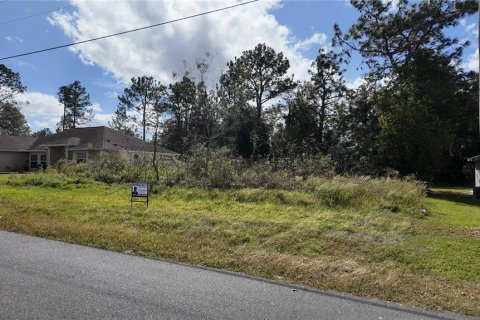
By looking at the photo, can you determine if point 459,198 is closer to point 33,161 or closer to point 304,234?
point 304,234

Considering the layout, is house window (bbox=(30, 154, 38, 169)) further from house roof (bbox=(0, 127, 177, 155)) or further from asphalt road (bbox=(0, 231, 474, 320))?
asphalt road (bbox=(0, 231, 474, 320))

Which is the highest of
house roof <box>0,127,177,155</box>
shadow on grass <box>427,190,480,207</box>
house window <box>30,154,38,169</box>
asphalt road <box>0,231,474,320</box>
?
house roof <box>0,127,177,155</box>

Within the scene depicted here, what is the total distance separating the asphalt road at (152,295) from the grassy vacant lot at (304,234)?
47 cm

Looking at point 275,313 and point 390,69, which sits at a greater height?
point 390,69

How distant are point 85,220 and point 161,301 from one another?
19.2ft

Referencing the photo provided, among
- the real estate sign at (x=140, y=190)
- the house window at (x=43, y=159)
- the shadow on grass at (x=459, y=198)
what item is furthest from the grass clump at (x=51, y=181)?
the house window at (x=43, y=159)

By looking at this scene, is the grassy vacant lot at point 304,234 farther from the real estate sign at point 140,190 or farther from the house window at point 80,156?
the house window at point 80,156

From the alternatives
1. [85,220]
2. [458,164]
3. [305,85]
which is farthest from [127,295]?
[458,164]

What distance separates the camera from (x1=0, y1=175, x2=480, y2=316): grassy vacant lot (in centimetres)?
528

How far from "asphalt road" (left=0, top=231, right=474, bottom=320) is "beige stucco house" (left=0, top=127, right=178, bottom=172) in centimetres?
2458

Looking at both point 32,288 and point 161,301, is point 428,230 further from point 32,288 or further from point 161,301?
point 32,288

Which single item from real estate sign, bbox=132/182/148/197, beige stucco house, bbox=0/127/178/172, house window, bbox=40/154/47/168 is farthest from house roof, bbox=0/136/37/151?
real estate sign, bbox=132/182/148/197

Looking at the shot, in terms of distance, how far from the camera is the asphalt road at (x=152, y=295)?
394cm

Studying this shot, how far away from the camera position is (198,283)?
494 centimetres
